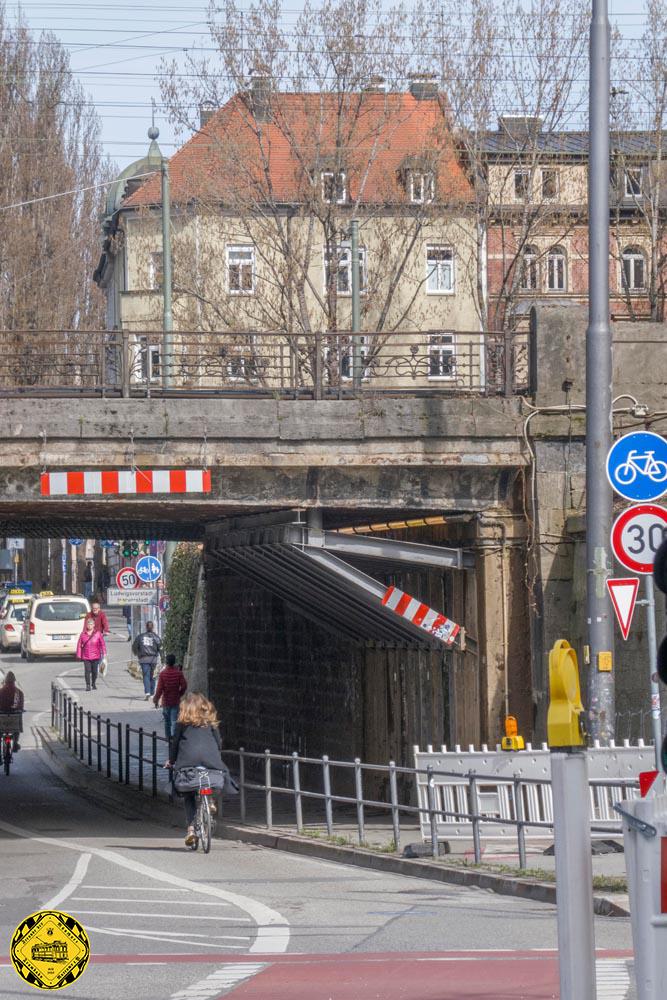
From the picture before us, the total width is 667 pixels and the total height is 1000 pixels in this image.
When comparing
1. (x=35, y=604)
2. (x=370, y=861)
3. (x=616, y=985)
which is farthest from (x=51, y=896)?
(x=35, y=604)

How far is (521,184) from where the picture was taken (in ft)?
107

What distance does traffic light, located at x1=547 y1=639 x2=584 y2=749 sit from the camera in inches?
209

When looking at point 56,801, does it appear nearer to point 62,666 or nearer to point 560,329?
point 560,329

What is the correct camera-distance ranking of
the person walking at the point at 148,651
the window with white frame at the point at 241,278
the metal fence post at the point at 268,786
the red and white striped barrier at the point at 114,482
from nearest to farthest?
the metal fence post at the point at 268,786, the red and white striped barrier at the point at 114,482, the window with white frame at the point at 241,278, the person walking at the point at 148,651

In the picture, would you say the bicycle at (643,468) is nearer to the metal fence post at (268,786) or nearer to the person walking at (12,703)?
the metal fence post at (268,786)

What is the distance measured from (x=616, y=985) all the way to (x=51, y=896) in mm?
5821

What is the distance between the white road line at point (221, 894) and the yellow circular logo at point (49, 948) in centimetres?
442

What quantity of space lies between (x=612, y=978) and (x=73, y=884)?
20.9ft

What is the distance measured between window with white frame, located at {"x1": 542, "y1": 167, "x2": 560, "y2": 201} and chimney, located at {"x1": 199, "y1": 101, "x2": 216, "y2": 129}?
6406 millimetres

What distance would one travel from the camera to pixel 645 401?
17.9 metres

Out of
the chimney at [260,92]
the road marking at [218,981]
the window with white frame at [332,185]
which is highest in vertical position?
the chimney at [260,92]

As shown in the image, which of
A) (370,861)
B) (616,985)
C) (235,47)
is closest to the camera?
(616,985)

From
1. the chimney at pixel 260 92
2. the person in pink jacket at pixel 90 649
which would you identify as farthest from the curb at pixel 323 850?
the chimney at pixel 260 92

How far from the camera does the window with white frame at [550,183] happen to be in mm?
32500
